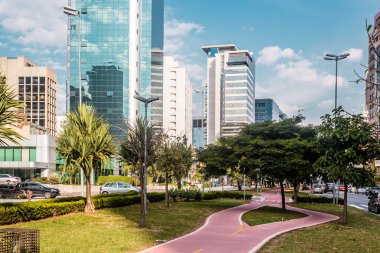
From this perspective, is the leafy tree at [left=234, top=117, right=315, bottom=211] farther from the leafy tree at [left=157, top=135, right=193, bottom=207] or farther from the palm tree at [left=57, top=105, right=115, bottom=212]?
the palm tree at [left=57, top=105, right=115, bottom=212]

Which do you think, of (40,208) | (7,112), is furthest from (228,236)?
(7,112)

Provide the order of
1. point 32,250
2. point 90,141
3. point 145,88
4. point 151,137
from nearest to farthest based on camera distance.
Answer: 1. point 32,250
2. point 90,141
3. point 151,137
4. point 145,88

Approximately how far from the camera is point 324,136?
23875mm

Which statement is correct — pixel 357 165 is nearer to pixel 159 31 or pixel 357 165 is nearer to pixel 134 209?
pixel 134 209

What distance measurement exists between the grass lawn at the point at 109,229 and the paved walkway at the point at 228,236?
74cm

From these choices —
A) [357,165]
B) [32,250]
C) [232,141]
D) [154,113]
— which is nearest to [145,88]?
[154,113]

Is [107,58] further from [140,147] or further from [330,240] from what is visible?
[330,240]

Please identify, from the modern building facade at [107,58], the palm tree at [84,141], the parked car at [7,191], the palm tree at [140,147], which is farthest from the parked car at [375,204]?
the modern building facade at [107,58]

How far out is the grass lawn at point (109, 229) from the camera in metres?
16.0

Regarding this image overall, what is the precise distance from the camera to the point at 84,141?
2673 centimetres

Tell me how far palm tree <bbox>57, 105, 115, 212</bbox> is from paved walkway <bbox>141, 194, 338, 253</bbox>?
7.62 metres

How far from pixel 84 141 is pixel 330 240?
14941 millimetres

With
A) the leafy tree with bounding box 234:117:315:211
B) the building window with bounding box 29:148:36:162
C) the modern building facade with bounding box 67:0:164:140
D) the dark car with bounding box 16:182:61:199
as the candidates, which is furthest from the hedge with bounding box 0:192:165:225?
the modern building facade with bounding box 67:0:164:140

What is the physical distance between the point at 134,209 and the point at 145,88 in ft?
370
